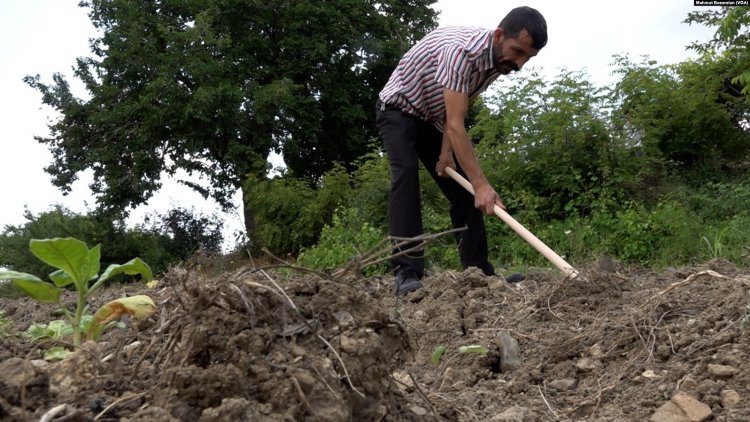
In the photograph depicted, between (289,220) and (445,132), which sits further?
(289,220)

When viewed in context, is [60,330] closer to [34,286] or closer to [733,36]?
[34,286]

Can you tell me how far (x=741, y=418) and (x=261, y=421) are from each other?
1.48 metres

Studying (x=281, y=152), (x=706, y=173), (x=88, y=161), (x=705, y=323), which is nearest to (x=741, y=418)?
(x=705, y=323)

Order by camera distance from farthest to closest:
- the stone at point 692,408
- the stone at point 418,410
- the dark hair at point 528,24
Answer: the dark hair at point 528,24 < the stone at point 692,408 < the stone at point 418,410

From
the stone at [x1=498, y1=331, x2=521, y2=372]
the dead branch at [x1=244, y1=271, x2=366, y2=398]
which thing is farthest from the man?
the dead branch at [x1=244, y1=271, x2=366, y2=398]

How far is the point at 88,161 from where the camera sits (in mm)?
18922

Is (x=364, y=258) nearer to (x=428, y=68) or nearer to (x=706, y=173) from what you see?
(x=428, y=68)

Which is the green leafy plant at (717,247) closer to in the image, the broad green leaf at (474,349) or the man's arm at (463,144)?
the man's arm at (463,144)

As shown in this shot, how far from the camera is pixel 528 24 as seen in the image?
12.6 feet

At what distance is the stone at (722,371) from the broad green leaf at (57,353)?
1.88m

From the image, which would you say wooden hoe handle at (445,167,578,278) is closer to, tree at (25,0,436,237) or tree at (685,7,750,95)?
tree at (685,7,750,95)

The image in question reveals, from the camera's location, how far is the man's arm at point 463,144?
3992 millimetres

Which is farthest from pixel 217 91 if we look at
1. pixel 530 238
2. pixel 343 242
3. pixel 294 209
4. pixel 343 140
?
pixel 530 238

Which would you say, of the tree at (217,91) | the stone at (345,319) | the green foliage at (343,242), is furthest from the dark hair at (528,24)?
the tree at (217,91)
